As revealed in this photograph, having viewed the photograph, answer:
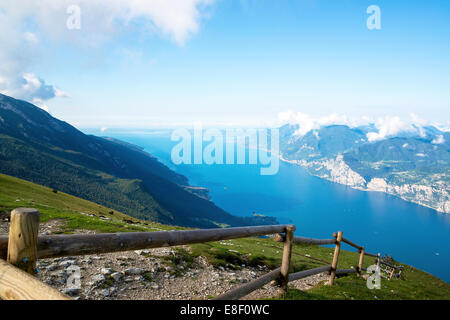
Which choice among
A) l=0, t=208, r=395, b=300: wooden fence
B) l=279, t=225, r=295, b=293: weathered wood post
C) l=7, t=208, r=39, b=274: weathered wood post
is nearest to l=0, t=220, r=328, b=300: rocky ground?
l=279, t=225, r=295, b=293: weathered wood post

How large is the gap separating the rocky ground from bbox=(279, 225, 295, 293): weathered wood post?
1.62 metres

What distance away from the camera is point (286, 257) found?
588 centimetres

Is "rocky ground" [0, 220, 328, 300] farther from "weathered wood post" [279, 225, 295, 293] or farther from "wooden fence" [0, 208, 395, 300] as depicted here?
"wooden fence" [0, 208, 395, 300]

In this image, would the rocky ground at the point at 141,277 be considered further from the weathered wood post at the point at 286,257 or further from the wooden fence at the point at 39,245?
the wooden fence at the point at 39,245

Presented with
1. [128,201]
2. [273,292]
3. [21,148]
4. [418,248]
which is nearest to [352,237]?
[418,248]

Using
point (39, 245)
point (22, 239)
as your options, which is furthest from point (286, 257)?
point (22, 239)

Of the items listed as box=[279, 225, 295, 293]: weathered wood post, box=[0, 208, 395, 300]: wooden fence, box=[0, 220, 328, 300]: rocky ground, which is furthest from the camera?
box=[0, 220, 328, 300]: rocky ground

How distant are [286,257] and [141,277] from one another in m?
5.32

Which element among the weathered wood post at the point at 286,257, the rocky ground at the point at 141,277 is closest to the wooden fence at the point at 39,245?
the weathered wood post at the point at 286,257

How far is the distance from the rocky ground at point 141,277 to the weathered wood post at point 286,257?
1.62m

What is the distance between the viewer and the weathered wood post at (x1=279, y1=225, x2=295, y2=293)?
19.1 ft
